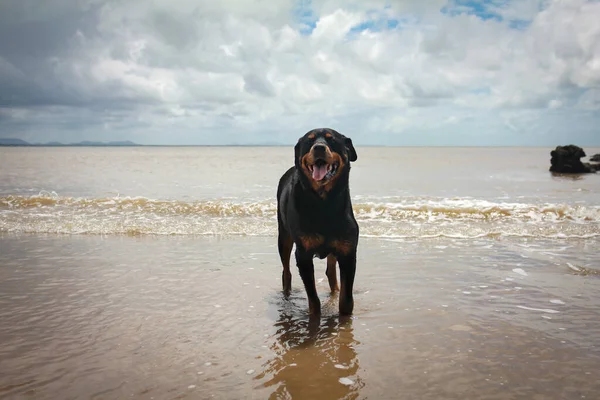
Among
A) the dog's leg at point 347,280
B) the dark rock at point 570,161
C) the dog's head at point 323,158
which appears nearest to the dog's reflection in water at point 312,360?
the dog's leg at point 347,280

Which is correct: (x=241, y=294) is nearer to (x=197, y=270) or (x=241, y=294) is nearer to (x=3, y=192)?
(x=197, y=270)

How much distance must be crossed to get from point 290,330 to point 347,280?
81 cm

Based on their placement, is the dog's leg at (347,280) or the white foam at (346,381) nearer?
the white foam at (346,381)

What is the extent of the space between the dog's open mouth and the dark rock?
34392 mm

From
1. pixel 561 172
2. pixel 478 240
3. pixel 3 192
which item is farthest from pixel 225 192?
pixel 561 172

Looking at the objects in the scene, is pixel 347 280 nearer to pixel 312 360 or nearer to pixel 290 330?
pixel 290 330

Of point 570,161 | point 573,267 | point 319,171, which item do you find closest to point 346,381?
point 319,171

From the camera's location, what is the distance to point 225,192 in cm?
2016

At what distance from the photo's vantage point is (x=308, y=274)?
4.91 metres

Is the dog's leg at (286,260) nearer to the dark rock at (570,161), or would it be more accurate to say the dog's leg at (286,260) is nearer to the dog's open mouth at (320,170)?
the dog's open mouth at (320,170)

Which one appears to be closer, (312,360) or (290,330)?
(312,360)

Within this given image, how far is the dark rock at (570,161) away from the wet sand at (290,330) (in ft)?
97.7

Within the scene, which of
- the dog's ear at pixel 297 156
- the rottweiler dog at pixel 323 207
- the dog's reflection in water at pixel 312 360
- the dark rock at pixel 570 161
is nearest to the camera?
the dog's reflection in water at pixel 312 360

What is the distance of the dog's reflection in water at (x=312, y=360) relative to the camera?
3.36m
